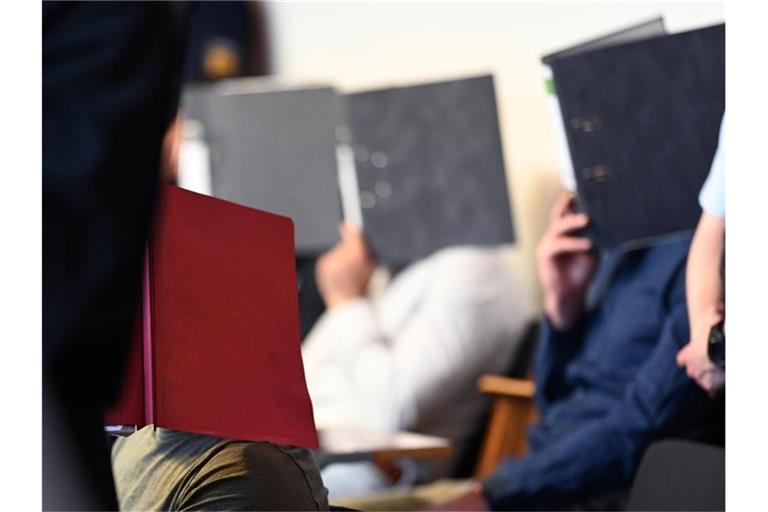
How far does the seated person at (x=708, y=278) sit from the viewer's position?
3.36 ft

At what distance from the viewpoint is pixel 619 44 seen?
45.9 inches

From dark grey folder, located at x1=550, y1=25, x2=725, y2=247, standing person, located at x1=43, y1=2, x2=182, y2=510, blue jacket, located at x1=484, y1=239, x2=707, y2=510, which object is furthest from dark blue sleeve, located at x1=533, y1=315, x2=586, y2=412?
standing person, located at x1=43, y1=2, x2=182, y2=510

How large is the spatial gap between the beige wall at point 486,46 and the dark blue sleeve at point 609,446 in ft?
0.98

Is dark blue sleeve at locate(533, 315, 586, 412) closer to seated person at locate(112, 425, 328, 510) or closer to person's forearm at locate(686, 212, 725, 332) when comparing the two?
person's forearm at locate(686, 212, 725, 332)

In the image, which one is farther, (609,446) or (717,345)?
(609,446)

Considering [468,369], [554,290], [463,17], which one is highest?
[463,17]

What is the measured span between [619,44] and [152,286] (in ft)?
1.80

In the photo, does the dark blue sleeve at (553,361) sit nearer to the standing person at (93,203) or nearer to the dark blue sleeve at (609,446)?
the dark blue sleeve at (609,446)

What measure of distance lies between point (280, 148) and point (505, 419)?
55 cm

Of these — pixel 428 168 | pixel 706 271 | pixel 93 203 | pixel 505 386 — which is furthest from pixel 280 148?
pixel 93 203

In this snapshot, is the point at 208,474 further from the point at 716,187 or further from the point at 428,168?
the point at 428,168

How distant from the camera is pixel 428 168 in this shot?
2053 mm
